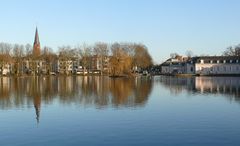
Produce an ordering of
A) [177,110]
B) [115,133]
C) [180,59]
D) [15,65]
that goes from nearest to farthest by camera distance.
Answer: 1. [115,133]
2. [177,110]
3. [15,65]
4. [180,59]

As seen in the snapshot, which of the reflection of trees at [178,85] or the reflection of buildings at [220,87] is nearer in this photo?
the reflection of buildings at [220,87]

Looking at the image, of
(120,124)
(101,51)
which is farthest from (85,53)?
(120,124)

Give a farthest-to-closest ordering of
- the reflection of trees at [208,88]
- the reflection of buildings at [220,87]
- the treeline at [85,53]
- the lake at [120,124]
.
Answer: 1. the treeline at [85,53]
2. the reflection of buildings at [220,87]
3. the reflection of trees at [208,88]
4. the lake at [120,124]

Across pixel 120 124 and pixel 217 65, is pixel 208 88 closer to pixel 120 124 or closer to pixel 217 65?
pixel 120 124

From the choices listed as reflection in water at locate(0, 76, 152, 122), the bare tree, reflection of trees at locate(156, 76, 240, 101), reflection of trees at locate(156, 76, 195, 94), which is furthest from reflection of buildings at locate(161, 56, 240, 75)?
reflection in water at locate(0, 76, 152, 122)

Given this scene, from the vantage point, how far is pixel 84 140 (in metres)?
16.4

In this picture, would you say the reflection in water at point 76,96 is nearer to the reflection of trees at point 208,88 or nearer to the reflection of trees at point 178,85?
the reflection of trees at point 178,85

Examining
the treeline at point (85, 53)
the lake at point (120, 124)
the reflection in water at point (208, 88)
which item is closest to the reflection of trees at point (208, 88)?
the reflection in water at point (208, 88)


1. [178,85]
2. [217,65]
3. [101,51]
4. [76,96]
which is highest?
[101,51]

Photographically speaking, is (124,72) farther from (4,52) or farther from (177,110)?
(177,110)

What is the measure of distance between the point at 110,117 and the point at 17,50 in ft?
319

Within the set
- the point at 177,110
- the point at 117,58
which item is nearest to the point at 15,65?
the point at 117,58

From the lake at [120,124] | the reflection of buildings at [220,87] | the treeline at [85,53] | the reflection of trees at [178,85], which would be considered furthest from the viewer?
the treeline at [85,53]

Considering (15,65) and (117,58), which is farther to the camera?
(15,65)
